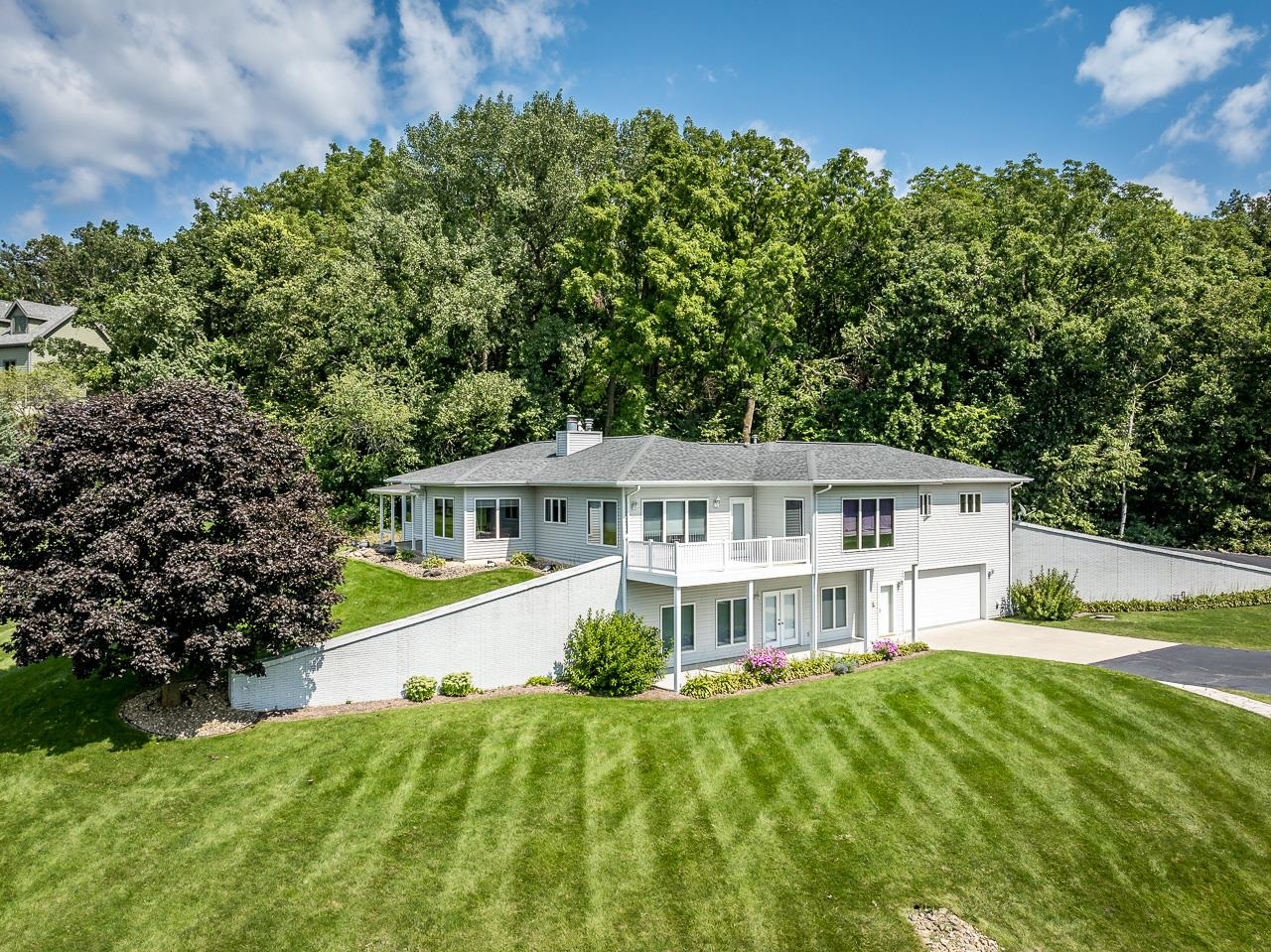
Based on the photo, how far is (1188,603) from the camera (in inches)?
1008

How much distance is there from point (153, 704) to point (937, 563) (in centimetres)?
2313

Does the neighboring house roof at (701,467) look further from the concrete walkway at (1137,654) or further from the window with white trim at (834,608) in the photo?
the concrete walkway at (1137,654)

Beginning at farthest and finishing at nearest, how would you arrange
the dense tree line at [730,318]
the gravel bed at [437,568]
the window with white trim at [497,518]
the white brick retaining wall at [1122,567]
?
the dense tree line at [730,318] → the white brick retaining wall at [1122,567] → the window with white trim at [497,518] → the gravel bed at [437,568]

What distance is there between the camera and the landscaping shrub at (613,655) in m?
17.0

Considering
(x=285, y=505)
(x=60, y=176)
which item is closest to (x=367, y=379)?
(x=60, y=176)

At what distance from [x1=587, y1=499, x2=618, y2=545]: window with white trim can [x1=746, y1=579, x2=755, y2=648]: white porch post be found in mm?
4210

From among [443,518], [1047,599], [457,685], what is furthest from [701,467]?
[1047,599]

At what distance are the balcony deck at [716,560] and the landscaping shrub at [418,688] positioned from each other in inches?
232

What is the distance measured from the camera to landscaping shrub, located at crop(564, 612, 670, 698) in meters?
17.0

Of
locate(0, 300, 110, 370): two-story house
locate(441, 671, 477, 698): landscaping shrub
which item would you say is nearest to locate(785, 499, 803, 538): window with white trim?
locate(441, 671, 477, 698): landscaping shrub

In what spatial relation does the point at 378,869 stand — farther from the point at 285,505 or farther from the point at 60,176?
the point at 60,176

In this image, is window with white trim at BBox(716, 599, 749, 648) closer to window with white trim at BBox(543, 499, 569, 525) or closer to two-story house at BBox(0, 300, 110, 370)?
window with white trim at BBox(543, 499, 569, 525)

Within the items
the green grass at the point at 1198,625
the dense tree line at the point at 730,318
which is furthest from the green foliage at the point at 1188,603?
the dense tree line at the point at 730,318

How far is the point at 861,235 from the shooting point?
36.9m
